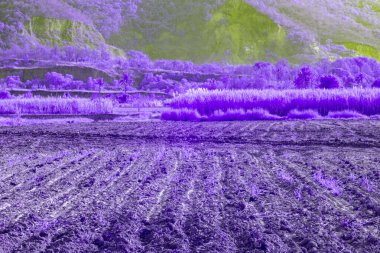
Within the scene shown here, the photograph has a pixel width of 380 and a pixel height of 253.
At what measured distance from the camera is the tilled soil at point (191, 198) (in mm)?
5992

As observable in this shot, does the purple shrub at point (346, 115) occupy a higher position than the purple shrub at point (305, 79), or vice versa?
the purple shrub at point (305, 79)

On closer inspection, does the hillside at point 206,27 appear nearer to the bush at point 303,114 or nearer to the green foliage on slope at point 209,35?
the green foliage on slope at point 209,35

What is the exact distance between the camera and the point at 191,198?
7.97 meters

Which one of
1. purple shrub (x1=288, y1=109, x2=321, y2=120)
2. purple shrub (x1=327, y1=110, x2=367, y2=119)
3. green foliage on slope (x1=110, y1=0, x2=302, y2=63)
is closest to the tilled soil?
purple shrub (x1=288, y1=109, x2=321, y2=120)

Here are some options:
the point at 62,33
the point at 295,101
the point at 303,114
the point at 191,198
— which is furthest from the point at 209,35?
the point at 191,198

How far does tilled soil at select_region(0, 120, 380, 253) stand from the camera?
5992 millimetres

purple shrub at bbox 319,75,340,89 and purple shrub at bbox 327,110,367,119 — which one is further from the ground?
purple shrub at bbox 319,75,340,89

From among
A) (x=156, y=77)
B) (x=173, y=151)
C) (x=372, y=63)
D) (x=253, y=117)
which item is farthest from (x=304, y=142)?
(x=372, y=63)

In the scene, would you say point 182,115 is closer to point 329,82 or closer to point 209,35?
point 329,82

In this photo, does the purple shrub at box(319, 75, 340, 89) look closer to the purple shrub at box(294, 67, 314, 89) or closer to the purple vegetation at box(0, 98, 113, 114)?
the purple shrub at box(294, 67, 314, 89)

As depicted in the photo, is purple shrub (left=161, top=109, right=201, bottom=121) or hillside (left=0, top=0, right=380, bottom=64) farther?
hillside (left=0, top=0, right=380, bottom=64)

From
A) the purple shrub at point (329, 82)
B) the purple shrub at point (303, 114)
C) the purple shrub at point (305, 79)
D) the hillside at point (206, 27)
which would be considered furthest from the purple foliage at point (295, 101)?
the hillside at point (206, 27)

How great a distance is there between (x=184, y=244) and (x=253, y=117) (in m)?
21.4

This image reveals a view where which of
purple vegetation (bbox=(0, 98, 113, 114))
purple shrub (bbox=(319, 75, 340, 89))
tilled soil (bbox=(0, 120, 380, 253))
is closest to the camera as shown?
tilled soil (bbox=(0, 120, 380, 253))
